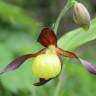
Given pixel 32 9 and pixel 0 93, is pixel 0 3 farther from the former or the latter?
pixel 32 9

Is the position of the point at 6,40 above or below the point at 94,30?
below

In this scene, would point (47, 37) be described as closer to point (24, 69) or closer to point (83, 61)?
point (83, 61)

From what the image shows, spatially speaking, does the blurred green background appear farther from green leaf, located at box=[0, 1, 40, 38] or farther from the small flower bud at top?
the small flower bud at top

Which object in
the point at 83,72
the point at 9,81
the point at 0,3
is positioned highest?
the point at 0,3

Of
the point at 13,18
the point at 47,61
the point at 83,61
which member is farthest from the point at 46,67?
the point at 13,18

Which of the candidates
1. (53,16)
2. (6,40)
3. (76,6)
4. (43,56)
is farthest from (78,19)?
(53,16)

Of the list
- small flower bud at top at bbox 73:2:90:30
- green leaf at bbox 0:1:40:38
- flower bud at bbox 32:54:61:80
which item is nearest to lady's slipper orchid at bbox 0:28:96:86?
flower bud at bbox 32:54:61:80
